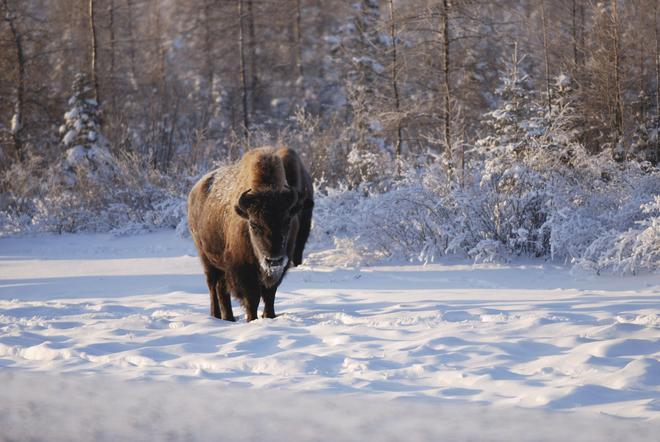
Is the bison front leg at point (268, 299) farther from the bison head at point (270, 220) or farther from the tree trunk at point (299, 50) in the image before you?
the tree trunk at point (299, 50)

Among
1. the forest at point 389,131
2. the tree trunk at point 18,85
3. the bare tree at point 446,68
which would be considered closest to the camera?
the forest at point 389,131

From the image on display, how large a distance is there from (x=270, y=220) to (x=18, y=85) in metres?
21.1

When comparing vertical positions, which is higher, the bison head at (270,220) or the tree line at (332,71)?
the tree line at (332,71)

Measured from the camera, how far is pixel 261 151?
688cm

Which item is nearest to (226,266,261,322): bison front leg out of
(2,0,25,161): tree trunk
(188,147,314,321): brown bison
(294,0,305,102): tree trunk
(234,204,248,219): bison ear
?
(188,147,314,321): brown bison

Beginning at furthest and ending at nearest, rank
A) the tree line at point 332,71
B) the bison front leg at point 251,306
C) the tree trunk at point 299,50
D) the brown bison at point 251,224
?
the tree trunk at point 299,50, the tree line at point 332,71, the bison front leg at point 251,306, the brown bison at point 251,224

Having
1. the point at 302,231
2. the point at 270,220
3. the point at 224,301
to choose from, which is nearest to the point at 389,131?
the point at 302,231

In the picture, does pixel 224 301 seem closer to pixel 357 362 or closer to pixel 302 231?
pixel 302 231

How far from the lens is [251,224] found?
6.20 meters

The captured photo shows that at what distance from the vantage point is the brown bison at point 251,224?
6082mm

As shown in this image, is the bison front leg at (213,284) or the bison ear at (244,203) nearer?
the bison ear at (244,203)

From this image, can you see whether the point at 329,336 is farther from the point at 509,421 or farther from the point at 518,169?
the point at 518,169

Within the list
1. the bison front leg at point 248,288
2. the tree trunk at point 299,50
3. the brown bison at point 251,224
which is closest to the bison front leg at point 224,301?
the brown bison at point 251,224

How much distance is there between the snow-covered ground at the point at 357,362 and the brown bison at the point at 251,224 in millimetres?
469
